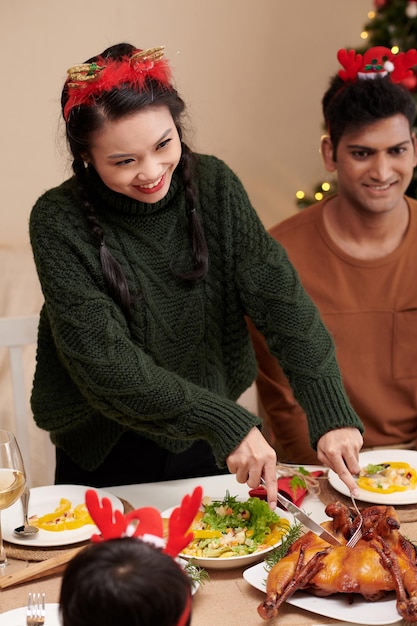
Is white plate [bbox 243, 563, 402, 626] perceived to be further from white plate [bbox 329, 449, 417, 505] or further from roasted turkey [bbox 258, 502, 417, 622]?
white plate [bbox 329, 449, 417, 505]

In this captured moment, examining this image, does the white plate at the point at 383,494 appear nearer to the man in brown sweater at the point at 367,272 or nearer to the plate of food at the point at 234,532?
the plate of food at the point at 234,532

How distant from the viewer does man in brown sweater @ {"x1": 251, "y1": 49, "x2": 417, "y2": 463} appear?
7.41ft

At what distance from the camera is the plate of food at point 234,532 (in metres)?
1.28

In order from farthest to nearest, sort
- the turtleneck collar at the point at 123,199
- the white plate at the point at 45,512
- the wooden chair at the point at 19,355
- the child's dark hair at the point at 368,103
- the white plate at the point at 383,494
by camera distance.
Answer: the child's dark hair at the point at 368,103
the wooden chair at the point at 19,355
the turtleneck collar at the point at 123,199
the white plate at the point at 383,494
the white plate at the point at 45,512

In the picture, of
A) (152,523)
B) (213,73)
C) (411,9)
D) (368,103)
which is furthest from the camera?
(213,73)

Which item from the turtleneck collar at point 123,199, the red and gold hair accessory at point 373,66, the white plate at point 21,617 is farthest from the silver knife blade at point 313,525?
the red and gold hair accessory at point 373,66

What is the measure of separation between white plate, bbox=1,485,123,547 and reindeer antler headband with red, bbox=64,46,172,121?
71 centimetres

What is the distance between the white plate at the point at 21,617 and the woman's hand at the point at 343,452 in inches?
21.2

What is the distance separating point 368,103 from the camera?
7.39ft

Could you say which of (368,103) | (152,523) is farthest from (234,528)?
(368,103)

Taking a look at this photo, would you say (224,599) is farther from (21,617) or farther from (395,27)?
→ (395,27)

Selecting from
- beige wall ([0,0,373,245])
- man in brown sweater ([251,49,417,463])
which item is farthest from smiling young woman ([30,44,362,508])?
beige wall ([0,0,373,245])

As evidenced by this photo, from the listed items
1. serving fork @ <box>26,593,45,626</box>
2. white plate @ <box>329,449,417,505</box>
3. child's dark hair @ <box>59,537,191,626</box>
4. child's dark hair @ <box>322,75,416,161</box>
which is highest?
child's dark hair @ <box>322,75,416,161</box>

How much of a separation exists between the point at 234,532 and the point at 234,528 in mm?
12
